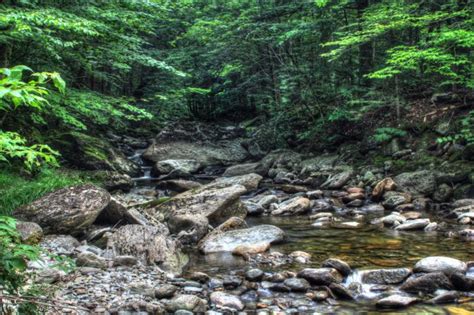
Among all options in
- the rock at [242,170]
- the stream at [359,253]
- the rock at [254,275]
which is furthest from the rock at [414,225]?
the rock at [242,170]

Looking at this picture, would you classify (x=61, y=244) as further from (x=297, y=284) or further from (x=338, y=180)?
(x=338, y=180)

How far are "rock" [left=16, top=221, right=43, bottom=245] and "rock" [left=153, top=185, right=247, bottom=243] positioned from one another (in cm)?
276

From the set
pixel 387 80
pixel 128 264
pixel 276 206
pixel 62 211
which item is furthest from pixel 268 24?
pixel 128 264

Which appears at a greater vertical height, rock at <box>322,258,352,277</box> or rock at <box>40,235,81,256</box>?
rock at <box>40,235,81,256</box>

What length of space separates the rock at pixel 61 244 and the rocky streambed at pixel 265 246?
0.02 m

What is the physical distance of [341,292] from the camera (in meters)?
5.44

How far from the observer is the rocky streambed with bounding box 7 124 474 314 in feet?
16.7

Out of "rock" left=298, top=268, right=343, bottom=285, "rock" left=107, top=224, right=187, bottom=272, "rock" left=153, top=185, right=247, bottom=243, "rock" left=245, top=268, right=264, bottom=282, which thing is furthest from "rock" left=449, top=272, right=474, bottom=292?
"rock" left=153, top=185, right=247, bottom=243

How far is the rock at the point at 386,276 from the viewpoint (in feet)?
19.0

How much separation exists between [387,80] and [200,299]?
1251cm

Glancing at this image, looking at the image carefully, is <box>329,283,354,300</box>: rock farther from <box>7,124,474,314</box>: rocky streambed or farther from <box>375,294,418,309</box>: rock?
<box>375,294,418,309</box>: rock

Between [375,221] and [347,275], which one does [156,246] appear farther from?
[375,221]

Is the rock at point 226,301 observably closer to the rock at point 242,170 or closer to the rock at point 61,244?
the rock at point 61,244

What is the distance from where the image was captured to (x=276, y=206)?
37.5 ft
